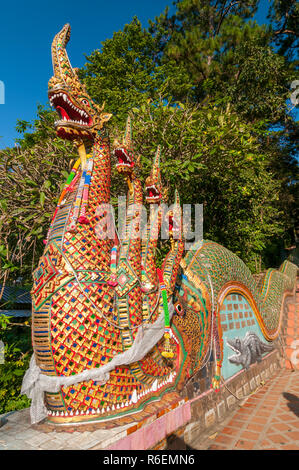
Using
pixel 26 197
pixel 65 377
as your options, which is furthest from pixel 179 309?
pixel 26 197

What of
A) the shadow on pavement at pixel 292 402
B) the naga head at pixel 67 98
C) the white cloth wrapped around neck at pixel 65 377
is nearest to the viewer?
the white cloth wrapped around neck at pixel 65 377

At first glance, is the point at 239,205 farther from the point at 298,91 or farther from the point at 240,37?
the point at 240,37

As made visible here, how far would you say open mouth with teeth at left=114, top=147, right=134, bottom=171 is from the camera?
3023 millimetres

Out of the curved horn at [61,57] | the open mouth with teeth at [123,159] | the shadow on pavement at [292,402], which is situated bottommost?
the shadow on pavement at [292,402]

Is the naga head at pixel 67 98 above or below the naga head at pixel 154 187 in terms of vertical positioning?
above

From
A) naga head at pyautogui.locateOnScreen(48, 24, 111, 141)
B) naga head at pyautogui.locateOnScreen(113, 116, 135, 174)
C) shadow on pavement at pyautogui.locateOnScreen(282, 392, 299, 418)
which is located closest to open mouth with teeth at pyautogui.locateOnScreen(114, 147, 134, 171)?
naga head at pyautogui.locateOnScreen(113, 116, 135, 174)

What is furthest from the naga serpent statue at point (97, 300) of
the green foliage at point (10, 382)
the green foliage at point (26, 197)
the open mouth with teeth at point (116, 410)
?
the green foliage at point (26, 197)

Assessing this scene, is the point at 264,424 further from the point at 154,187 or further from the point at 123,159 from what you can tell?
the point at 123,159

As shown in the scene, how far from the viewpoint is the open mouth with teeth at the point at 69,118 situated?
2664 millimetres

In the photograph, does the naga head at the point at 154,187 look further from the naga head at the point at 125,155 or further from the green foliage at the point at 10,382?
the green foliage at the point at 10,382

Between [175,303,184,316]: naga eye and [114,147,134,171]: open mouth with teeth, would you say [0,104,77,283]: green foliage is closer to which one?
[114,147,134,171]: open mouth with teeth

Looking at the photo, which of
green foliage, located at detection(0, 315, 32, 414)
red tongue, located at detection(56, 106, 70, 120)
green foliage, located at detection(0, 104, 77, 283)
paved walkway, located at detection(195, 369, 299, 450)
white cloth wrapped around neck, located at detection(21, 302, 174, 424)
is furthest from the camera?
green foliage, located at detection(0, 104, 77, 283)

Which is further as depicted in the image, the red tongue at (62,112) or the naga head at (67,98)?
the red tongue at (62,112)

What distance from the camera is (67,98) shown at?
2.67 metres
